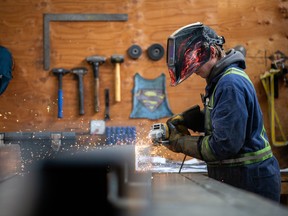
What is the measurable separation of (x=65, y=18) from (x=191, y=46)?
7.03 ft

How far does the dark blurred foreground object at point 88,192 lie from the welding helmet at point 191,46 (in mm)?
772

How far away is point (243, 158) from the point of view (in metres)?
2.36

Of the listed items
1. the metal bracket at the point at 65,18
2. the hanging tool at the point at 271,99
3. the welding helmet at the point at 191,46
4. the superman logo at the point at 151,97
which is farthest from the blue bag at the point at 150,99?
the welding helmet at the point at 191,46

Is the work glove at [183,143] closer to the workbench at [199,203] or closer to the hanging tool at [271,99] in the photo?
the workbench at [199,203]

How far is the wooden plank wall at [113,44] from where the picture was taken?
4.27 meters

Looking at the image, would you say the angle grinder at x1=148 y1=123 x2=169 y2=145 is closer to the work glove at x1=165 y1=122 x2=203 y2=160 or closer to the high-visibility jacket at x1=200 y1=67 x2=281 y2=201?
the work glove at x1=165 y1=122 x2=203 y2=160

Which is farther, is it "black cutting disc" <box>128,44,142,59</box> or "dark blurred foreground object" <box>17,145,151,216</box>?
"black cutting disc" <box>128,44,142,59</box>

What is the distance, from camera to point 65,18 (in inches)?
169

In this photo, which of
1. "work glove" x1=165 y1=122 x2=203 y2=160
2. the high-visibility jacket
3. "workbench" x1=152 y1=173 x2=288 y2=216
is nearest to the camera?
"workbench" x1=152 y1=173 x2=288 y2=216

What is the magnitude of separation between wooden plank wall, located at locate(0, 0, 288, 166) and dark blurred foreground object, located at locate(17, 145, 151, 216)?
2190 millimetres

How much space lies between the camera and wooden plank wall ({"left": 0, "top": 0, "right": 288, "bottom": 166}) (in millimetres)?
4270

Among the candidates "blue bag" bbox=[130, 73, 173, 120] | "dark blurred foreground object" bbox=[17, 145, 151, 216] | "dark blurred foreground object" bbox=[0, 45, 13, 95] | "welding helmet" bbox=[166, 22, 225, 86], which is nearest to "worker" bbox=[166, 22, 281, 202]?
"welding helmet" bbox=[166, 22, 225, 86]

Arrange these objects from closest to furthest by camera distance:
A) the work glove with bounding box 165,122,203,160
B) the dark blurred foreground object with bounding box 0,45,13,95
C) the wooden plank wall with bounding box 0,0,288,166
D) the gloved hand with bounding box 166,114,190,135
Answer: the work glove with bounding box 165,122,203,160 < the gloved hand with bounding box 166,114,190,135 < the dark blurred foreground object with bounding box 0,45,13,95 < the wooden plank wall with bounding box 0,0,288,166

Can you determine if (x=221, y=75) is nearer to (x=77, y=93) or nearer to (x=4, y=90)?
(x=77, y=93)
